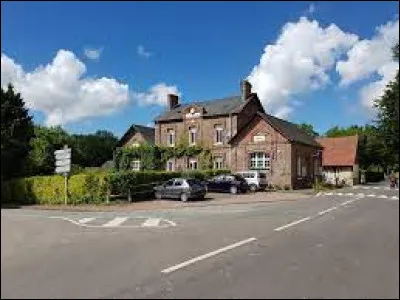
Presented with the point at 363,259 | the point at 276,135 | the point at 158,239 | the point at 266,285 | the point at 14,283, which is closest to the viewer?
the point at 14,283

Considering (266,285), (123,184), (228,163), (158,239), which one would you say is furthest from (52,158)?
(266,285)

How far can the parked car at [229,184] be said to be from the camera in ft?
144

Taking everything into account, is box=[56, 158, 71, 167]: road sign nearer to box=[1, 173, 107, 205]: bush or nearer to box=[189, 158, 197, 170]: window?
box=[1, 173, 107, 205]: bush

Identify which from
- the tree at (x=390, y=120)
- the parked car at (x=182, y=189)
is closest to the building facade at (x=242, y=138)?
the parked car at (x=182, y=189)

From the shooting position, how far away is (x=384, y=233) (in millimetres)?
5602

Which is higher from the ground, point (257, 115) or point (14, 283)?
point (257, 115)

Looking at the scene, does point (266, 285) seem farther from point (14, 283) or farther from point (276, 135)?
point (276, 135)

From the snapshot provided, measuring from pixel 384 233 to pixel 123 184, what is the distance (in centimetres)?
3127

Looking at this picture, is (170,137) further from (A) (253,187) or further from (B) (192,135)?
(A) (253,187)

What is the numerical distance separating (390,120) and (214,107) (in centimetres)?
5411

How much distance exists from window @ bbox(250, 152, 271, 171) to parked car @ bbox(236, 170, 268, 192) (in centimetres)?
453

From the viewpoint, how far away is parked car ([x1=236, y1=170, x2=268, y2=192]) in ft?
154

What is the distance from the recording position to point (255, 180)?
4709 centimetres

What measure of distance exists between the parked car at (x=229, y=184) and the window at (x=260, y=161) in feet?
25.9
